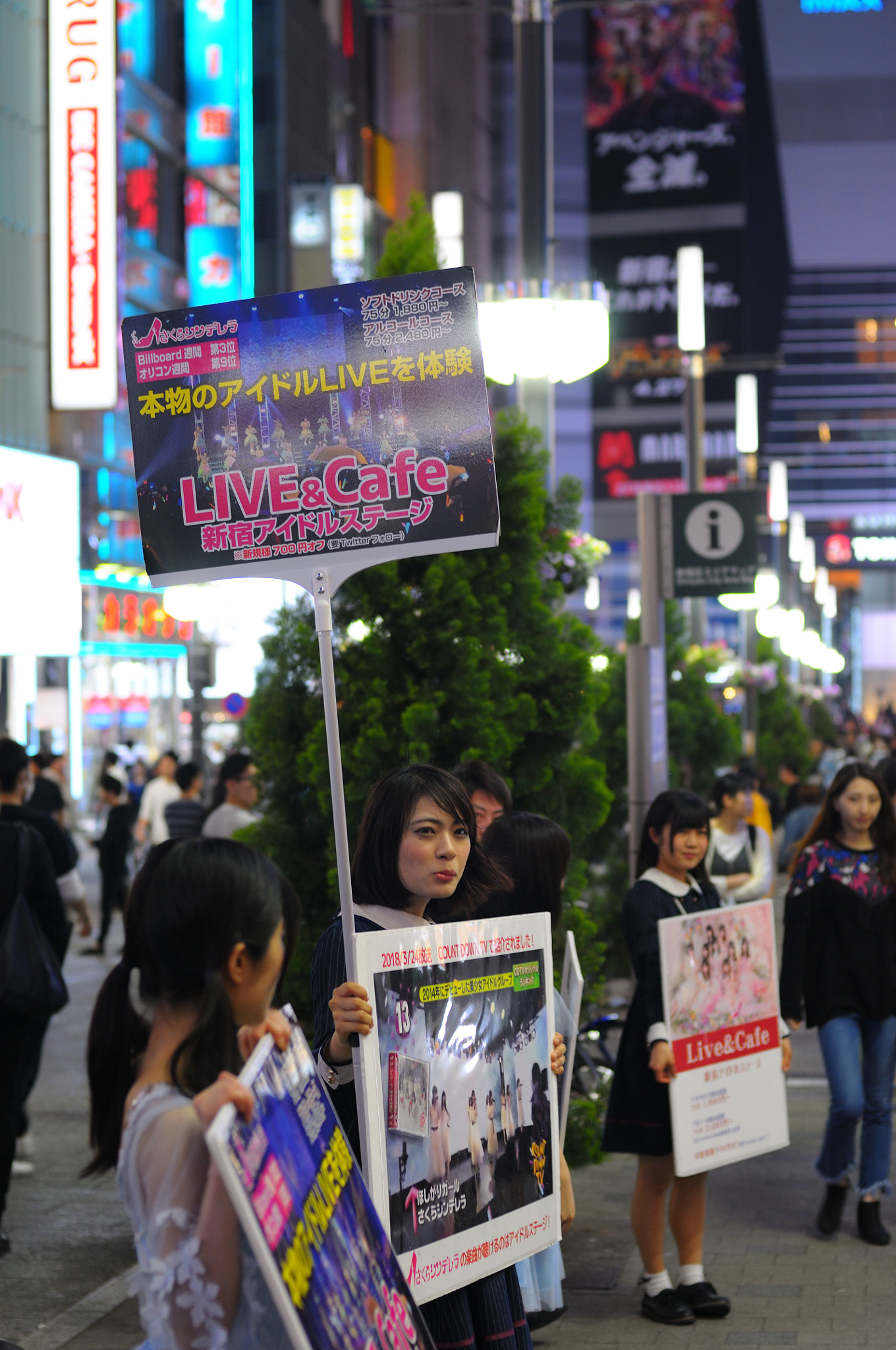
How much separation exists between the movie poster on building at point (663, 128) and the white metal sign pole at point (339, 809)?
3706 cm

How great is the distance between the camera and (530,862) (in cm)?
474

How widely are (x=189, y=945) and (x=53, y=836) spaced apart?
5.55m

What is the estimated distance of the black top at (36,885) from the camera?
6.75 m

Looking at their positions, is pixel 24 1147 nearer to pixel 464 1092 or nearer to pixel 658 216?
pixel 464 1092

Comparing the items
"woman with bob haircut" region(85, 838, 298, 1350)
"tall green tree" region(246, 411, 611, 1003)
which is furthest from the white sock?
"woman with bob haircut" region(85, 838, 298, 1350)

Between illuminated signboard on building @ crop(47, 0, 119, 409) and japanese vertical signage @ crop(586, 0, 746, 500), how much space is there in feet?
58.0

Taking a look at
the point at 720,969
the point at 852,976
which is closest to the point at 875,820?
the point at 852,976

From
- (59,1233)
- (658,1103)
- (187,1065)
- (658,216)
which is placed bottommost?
(59,1233)

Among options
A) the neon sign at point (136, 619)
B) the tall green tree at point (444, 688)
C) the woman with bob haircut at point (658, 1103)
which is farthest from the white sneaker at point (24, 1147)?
the neon sign at point (136, 619)

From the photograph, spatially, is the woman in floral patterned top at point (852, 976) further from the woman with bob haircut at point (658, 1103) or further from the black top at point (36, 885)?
the black top at point (36, 885)

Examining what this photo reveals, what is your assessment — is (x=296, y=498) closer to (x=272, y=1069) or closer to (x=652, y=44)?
(x=272, y=1069)

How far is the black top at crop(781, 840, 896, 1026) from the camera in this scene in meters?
6.52

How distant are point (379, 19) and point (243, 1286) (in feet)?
189

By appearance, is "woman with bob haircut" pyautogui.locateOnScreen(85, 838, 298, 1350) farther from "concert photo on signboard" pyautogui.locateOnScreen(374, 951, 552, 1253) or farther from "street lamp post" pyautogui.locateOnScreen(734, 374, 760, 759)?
"street lamp post" pyautogui.locateOnScreen(734, 374, 760, 759)
